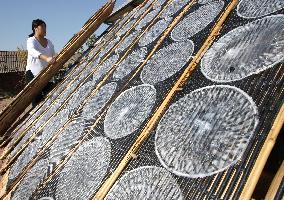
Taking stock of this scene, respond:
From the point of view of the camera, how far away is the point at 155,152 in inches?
87.7

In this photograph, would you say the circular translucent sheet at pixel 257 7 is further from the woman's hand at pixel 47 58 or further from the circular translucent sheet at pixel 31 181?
the woman's hand at pixel 47 58

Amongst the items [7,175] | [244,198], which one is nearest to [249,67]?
[244,198]

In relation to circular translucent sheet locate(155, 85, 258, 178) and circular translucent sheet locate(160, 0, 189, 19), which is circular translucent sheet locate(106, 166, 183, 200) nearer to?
circular translucent sheet locate(155, 85, 258, 178)

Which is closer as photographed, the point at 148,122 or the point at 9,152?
the point at 148,122

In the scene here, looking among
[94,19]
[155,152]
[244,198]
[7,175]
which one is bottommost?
[244,198]

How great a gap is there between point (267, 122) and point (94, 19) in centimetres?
578

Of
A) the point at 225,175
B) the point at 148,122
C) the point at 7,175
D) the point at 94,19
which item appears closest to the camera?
the point at 225,175

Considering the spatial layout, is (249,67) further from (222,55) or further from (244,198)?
(244,198)

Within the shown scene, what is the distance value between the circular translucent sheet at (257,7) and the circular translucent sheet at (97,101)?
1581 millimetres

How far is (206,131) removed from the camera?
2.05 metres

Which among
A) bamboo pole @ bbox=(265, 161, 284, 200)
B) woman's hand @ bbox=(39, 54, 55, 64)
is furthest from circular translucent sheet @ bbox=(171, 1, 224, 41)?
woman's hand @ bbox=(39, 54, 55, 64)

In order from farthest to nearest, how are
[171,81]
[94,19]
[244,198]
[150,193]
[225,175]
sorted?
1. [94,19]
2. [171,81]
3. [150,193]
4. [225,175]
5. [244,198]

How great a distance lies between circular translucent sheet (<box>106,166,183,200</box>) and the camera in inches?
75.8

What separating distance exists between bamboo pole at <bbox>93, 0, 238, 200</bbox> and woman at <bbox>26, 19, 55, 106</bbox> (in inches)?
140
